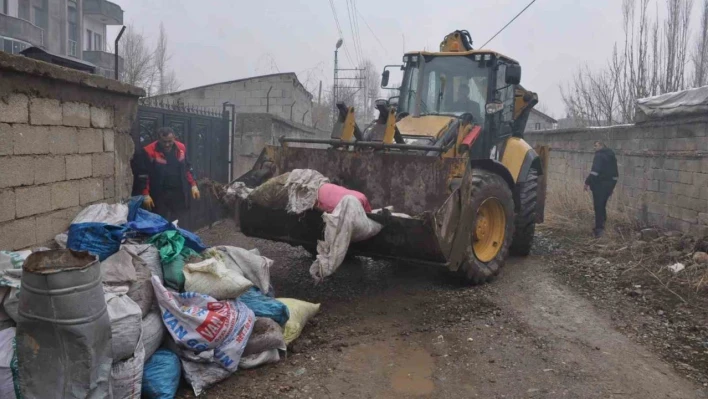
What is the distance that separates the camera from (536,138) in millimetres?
14953

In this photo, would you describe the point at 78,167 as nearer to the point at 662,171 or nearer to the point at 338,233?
the point at 338,233

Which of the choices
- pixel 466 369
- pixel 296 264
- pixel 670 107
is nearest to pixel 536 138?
pixel 670 107

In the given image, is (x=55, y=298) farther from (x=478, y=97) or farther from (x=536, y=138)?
(x=536, y=138)

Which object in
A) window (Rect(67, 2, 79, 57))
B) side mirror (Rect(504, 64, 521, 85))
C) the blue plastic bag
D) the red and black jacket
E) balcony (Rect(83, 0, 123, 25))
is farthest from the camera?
balcony (Rect(83, 0, 123, 25))

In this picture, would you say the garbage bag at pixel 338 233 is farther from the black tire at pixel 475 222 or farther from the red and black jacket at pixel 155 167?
the red and black jacket at pixel 155 167

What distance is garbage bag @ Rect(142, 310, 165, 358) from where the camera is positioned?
121 inches

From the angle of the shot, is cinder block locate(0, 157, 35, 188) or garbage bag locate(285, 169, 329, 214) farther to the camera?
garbage bag locate(285, 169, 329, 214)

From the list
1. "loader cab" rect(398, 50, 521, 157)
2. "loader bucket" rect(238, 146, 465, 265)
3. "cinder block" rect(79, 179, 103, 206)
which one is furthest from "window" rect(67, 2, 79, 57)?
"cinder block" rect(79, 179, 103, 206)

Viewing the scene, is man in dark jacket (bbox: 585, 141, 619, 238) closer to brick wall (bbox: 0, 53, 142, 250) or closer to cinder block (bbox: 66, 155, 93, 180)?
brick wall (bbox: 0, 53, 142, 250)

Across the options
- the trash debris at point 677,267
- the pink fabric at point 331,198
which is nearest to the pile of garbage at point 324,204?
the pink fabric at point 331,198

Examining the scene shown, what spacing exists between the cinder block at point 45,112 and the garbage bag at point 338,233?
1.98 meters

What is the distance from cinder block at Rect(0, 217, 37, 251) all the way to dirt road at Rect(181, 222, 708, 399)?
1524 millimetres

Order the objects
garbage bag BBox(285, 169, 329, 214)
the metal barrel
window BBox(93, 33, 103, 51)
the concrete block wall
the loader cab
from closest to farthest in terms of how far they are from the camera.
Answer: the metal barrel
garbage bag BBox(285, 169, 329, 214)
the loader cab
the concrete block wall
window BBox(93, 33, 103, 51)

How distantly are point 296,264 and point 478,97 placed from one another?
2844 mm
